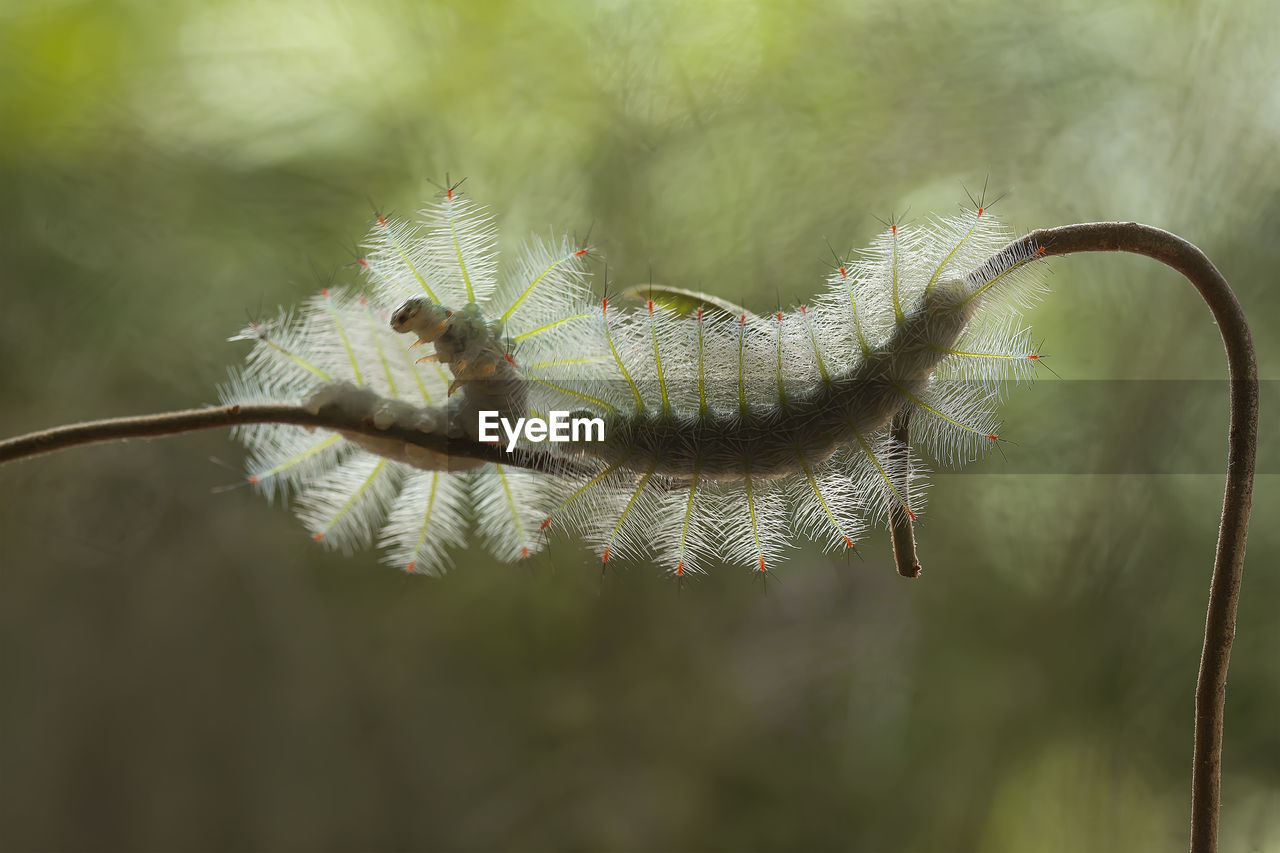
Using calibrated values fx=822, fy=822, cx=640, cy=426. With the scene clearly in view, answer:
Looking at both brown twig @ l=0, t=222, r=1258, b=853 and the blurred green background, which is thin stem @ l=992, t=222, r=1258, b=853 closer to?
brown twig @ l=0, t=222, r=1258, b=853

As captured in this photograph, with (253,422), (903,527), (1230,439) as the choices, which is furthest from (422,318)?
(1230,439)

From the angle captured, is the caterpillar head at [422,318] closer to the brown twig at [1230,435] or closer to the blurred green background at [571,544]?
the brown twig at [1230,435]

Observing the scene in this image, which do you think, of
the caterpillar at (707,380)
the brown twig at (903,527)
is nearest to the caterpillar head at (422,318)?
the caterpillar at (707,380)

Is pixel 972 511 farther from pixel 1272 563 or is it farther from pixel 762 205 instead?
pixel 762 205

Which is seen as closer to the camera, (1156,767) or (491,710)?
(1156,767)

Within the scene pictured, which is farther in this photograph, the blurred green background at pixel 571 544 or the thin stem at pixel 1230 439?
the blurred green background at pixel 571 544

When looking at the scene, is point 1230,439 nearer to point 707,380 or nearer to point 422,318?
point 707,380

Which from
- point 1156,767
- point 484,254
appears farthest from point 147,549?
point 1156,767
